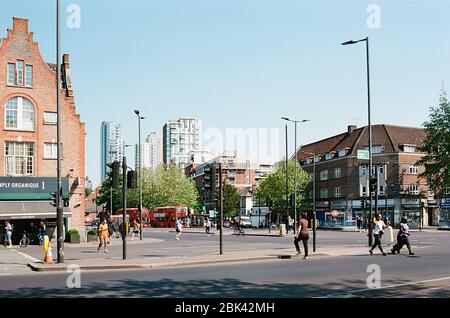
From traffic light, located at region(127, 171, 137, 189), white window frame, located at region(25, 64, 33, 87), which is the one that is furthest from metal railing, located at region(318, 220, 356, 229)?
traffic light, located at region(127, 171, 137, 189)

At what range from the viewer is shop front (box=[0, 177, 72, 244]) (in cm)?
3662

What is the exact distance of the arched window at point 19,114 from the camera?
38.8m

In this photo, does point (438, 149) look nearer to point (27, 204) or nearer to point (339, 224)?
point (339, 224)

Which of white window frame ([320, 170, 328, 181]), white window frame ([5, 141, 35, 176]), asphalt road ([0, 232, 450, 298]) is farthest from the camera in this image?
white window frame ([320, 170, 328, 181])

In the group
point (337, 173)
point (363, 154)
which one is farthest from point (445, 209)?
point (363, 154)

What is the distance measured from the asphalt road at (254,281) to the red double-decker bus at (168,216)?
59340 millimetres

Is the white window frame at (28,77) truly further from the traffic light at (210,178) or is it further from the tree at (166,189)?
the tree at (166,189)

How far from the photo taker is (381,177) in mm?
78062

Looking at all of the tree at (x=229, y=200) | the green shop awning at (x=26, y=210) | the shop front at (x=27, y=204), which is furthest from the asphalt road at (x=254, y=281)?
the tree at (x=229, y=200)

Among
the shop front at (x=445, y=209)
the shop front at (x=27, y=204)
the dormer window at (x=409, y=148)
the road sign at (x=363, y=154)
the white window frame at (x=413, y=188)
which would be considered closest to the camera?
the road sign at (x=363, y=154)

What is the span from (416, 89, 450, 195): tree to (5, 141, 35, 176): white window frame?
160ft

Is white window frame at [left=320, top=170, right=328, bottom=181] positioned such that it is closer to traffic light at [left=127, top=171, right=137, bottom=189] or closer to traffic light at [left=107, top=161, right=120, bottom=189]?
traffic light at [left=127, top=171, right=137, bottom=189]

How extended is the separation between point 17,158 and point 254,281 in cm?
2897
